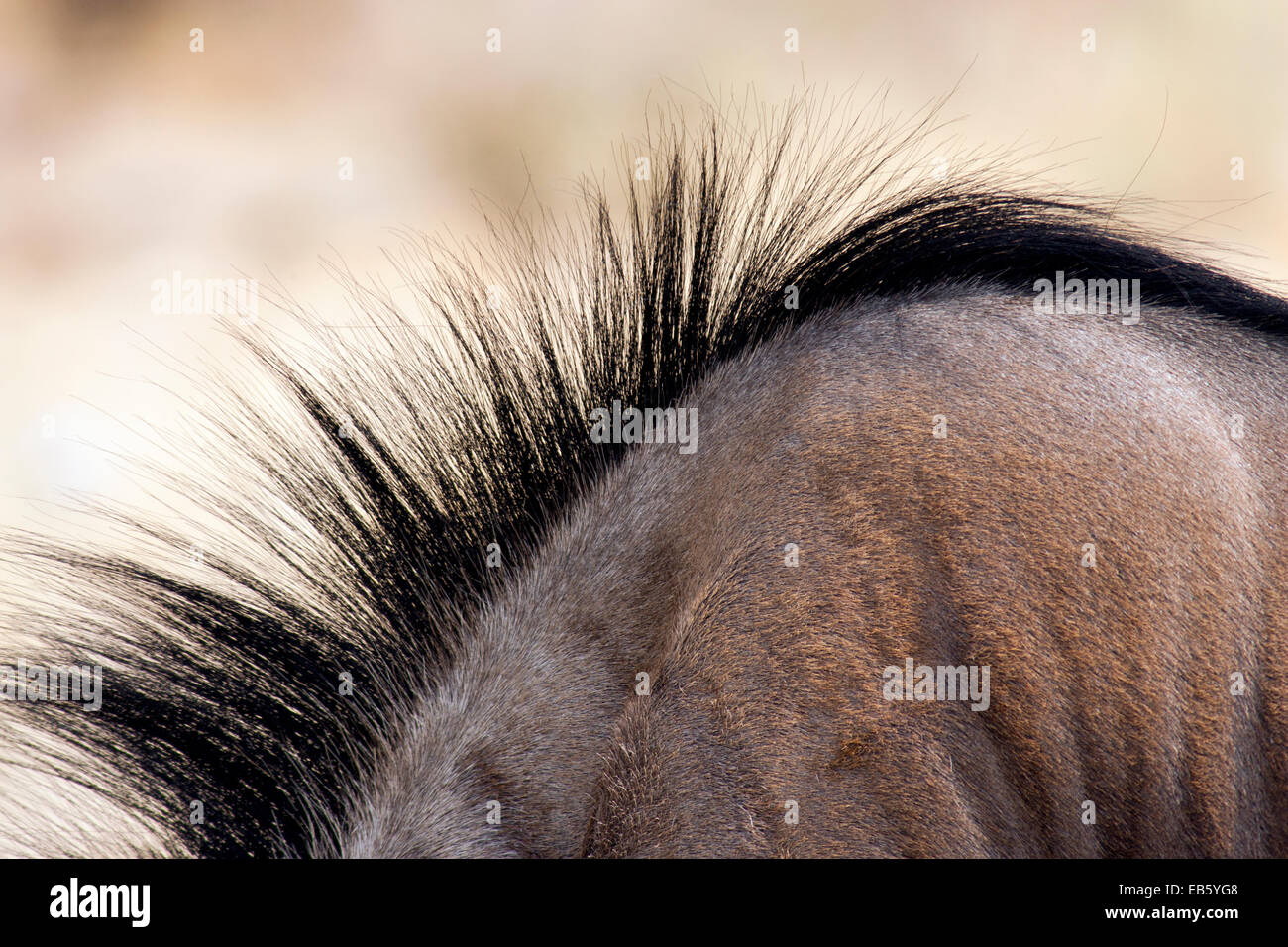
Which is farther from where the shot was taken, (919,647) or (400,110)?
(400,110)

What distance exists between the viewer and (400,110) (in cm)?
489

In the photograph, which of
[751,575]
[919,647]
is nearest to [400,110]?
[751,575]

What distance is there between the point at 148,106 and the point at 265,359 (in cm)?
389

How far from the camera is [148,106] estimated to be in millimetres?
4945

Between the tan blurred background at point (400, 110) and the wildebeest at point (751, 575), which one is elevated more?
the tan blurred background at point (400, 110)

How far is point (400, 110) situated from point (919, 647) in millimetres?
4215

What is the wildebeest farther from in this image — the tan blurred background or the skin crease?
the tan blurred background

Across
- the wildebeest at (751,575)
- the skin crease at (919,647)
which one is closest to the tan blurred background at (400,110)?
the wildebeest at (751,575)

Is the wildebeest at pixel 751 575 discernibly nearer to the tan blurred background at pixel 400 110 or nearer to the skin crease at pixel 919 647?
the skin crease at pixel 919 647

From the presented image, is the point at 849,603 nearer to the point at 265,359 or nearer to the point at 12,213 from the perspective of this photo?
the point at 265,359

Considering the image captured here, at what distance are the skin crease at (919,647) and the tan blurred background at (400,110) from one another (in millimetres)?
3235

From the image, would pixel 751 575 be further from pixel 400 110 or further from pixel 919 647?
pixel 400 110

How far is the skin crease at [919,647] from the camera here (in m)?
1.39
